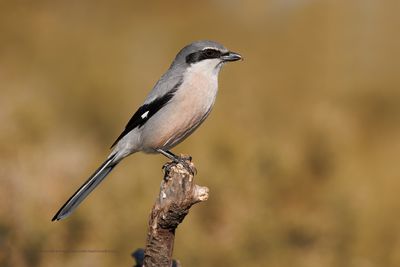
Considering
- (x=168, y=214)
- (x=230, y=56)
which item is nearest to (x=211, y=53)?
(x=230, y=56)

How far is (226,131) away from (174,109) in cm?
328

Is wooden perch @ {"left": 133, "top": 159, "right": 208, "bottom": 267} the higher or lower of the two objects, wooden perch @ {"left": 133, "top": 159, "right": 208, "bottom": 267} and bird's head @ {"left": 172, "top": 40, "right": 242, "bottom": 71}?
the lower

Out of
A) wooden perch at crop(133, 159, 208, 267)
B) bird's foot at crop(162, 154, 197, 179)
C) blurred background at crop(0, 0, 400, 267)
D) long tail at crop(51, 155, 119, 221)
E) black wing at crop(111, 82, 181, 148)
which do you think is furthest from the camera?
blurred background at crop(0, 0, 400, 267)

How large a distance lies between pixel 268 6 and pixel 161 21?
1.90 metres

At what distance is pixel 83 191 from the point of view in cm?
456

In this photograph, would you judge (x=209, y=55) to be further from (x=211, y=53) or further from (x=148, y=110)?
(x=148, y=110)

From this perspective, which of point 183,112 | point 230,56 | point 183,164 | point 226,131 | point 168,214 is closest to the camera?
point 168,214

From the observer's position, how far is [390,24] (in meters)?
13.4

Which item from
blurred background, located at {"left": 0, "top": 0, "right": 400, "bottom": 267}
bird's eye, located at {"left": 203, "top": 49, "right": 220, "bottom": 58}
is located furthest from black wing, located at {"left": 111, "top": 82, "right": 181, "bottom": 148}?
blurred background, located at {"left": 0, "top": 0, "right": 400, "bottom": 267}

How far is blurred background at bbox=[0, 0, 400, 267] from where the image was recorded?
6.73 metres

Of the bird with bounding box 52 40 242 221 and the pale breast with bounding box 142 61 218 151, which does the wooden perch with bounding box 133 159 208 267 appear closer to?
the bird with bounding box 52 40 242 221

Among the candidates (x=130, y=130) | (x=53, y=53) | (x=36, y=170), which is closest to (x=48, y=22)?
(x=53, y=53)

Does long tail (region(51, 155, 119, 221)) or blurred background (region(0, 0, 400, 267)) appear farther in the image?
blurred background (region(0, 0, 400, 267))

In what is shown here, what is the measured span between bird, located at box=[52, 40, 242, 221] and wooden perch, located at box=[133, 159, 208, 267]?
0.61 metres
